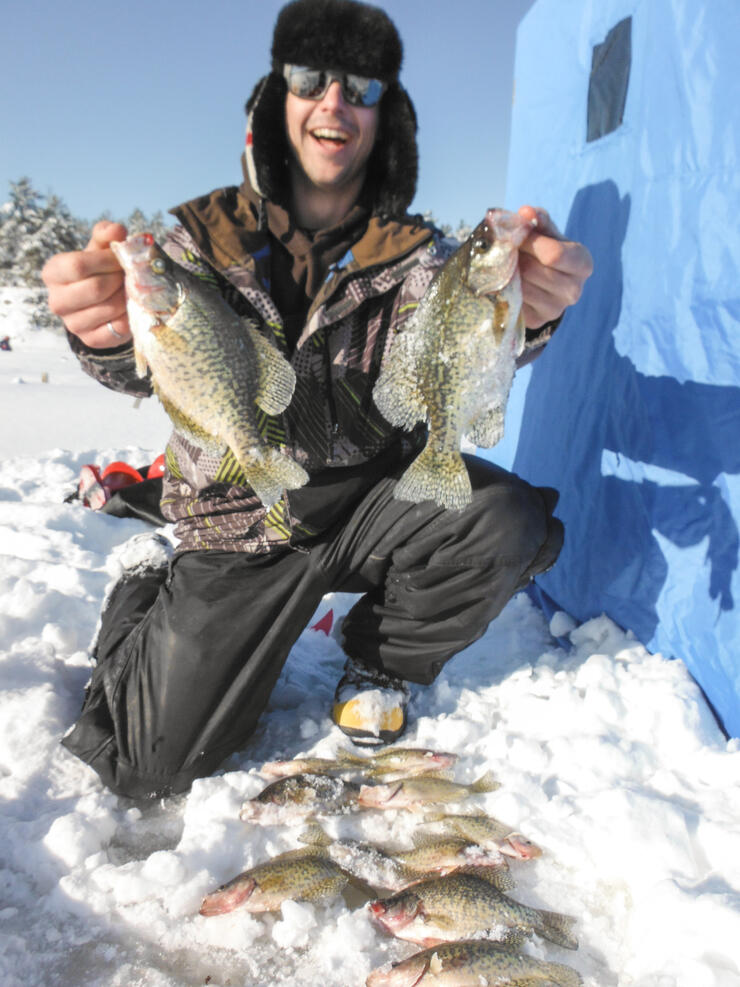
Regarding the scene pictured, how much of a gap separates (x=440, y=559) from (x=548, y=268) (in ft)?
3.86

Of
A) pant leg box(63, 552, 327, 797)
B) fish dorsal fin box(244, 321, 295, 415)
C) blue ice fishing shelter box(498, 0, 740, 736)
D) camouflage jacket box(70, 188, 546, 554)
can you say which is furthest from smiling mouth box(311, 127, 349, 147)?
pant leg box(63, 552, 327, 797)

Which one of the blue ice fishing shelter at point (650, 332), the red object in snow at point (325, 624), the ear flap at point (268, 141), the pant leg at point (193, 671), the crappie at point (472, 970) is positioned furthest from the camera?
the red object in snow at point (325, 624)

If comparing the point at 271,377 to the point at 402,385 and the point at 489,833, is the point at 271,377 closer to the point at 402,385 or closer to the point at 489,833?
the point at 402,385

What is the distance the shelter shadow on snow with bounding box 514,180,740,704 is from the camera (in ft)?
8.25

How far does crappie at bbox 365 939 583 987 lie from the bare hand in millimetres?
1896

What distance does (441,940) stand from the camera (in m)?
1.68

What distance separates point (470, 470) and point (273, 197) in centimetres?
137

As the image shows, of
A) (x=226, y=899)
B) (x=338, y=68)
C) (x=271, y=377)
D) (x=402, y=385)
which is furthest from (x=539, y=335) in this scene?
(x=226, y=899)

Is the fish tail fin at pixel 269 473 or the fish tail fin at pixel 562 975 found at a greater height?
the fish tail fin at pixel 269 473

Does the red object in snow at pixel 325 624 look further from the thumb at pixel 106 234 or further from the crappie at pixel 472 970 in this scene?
the thumb at pixel 106 234

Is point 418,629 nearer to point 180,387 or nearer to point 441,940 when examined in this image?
point 441,940

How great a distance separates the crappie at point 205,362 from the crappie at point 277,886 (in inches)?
42.2

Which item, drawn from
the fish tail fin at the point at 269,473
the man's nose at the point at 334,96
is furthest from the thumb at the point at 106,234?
the man's nose at the point at 334,96

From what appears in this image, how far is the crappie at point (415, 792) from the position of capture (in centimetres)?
214
